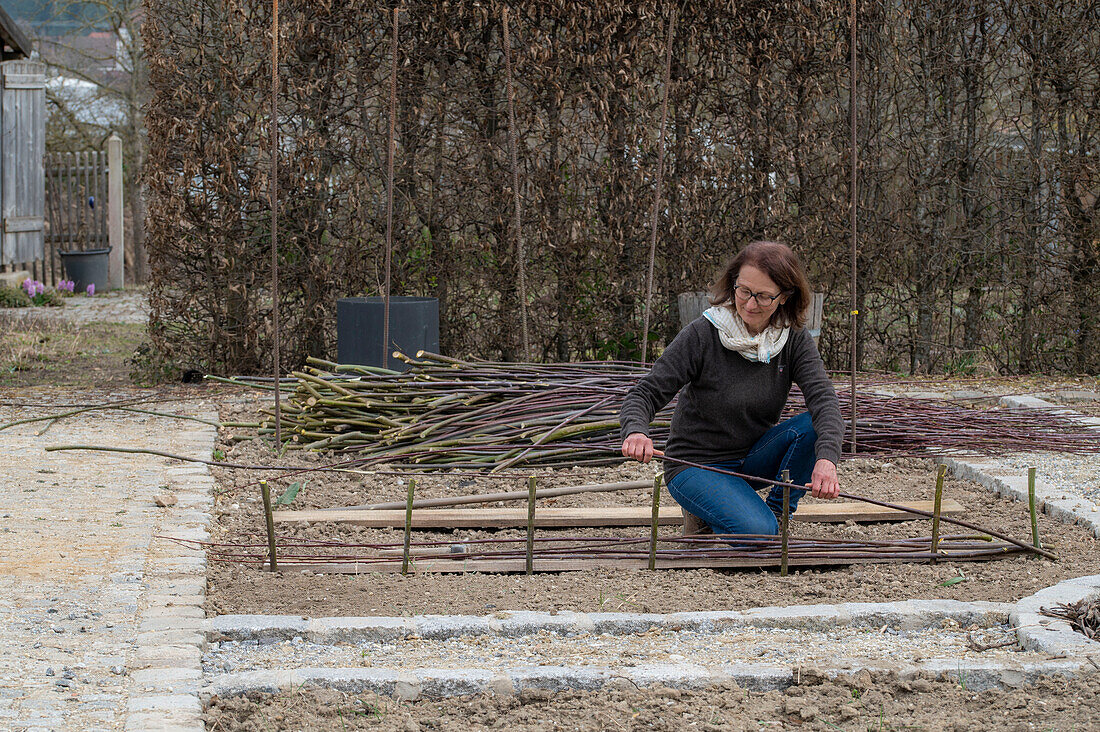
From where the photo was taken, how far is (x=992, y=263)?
801cm

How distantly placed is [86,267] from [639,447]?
1226cm

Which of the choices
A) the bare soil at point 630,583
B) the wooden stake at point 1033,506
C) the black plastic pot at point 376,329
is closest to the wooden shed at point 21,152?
the black plastic pot at point 376,329

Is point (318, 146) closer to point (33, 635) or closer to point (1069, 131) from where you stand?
point (33, 635)

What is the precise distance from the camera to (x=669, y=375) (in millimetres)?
3795

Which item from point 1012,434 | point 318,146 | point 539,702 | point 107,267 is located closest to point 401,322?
point 318,146

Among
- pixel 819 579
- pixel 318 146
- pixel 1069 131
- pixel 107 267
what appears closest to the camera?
pixel 819 579

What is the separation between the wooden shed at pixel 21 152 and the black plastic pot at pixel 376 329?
7.49 m

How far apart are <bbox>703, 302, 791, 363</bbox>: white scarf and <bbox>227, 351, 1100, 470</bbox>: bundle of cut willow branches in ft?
5.27

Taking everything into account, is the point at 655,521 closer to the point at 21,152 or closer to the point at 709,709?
the point at 709,709

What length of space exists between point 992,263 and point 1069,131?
1.13 m

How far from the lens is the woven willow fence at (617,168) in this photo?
23.6 ft

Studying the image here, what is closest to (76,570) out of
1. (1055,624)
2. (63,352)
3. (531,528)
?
(531,528)

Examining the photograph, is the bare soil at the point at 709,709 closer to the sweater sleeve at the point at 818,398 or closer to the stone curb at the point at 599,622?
the stone curb at the point at 599,622

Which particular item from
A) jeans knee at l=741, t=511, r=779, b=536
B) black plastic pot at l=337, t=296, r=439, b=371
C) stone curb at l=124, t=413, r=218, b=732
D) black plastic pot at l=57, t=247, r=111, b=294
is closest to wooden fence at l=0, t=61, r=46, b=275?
black plastic pot at l=57, t=247, r=111, b=294
